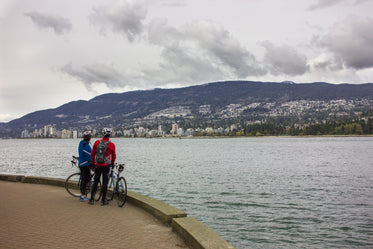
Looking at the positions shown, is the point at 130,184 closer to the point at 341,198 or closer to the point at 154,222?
the point at 341,198

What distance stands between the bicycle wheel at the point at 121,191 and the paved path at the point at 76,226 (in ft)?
0.69

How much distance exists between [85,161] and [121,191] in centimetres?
205

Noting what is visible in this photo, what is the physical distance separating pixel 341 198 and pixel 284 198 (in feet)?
12.9

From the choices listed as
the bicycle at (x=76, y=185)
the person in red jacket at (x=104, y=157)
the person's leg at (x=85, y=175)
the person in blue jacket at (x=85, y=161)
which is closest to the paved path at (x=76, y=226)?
the person in blue jacket at (x=85, y=161)

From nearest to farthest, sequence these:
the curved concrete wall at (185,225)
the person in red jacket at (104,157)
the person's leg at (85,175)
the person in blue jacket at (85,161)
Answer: the curved concrete wall at (185,225), the person in red jacket at (104,157), the person in blue jacket at (85,161), the person's leg at (85,175)

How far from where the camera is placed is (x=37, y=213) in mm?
10070

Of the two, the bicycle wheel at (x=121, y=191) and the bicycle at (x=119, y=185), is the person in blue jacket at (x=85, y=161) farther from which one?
the bicycle wheel at (x=121, y=191)

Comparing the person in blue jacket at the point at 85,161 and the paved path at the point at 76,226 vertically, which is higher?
the person in blue jacket at the point at 85,161

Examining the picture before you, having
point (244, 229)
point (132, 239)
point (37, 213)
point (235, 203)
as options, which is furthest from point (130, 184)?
point (132, 239)

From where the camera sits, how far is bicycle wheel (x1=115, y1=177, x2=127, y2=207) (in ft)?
36.6

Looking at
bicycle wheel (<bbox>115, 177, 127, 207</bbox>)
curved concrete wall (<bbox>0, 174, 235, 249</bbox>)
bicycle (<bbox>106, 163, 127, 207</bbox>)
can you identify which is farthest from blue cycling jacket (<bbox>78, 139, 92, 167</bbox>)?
curved concrete wall (<bbox>0, 174, 235, 249</bbox>)

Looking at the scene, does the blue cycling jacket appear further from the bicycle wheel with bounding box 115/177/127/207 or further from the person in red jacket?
the bicycle wheel with bounding box 115/177/127/207

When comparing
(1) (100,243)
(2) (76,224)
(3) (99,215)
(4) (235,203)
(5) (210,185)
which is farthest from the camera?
(5) (210,185)

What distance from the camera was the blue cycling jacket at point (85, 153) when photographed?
482 inches
